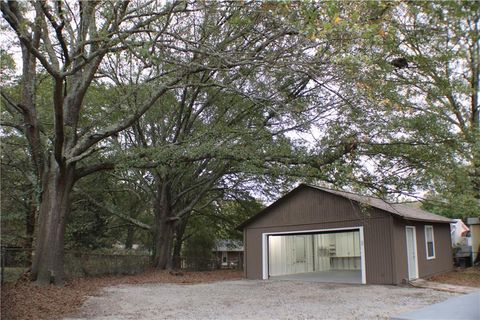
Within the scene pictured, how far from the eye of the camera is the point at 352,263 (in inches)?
985

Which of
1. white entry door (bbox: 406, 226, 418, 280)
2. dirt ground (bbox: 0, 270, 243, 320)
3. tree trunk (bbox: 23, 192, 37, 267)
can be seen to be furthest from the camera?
tree trunk (bbox: 23, 192, 37, 267)

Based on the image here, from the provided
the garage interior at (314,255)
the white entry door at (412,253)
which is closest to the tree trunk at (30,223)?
the garage interior at (314,255)

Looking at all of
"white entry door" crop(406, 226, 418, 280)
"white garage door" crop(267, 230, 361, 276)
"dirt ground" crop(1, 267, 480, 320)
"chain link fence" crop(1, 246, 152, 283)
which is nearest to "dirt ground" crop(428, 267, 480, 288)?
"dirt ground" crop(1, 267, 480, 320)

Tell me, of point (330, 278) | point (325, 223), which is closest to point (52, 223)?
point (325, 223)

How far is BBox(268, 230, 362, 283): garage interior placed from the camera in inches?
795

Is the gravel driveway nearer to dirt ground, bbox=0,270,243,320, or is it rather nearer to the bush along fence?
dirt ground, bbox=0,270,243,320

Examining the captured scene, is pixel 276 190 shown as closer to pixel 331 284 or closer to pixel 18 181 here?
pixel 331 284

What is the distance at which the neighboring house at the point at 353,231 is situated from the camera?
14.6 m

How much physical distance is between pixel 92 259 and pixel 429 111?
1377 cm

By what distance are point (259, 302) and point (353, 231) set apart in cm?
676

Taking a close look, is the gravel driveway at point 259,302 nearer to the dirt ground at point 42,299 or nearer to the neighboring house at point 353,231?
the dirt ground at point 42,299

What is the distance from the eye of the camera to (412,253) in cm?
1595

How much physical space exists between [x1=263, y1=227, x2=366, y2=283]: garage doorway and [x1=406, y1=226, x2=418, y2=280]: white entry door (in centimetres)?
340

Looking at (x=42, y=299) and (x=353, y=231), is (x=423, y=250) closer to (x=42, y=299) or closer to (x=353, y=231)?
(x=353, y=231)
